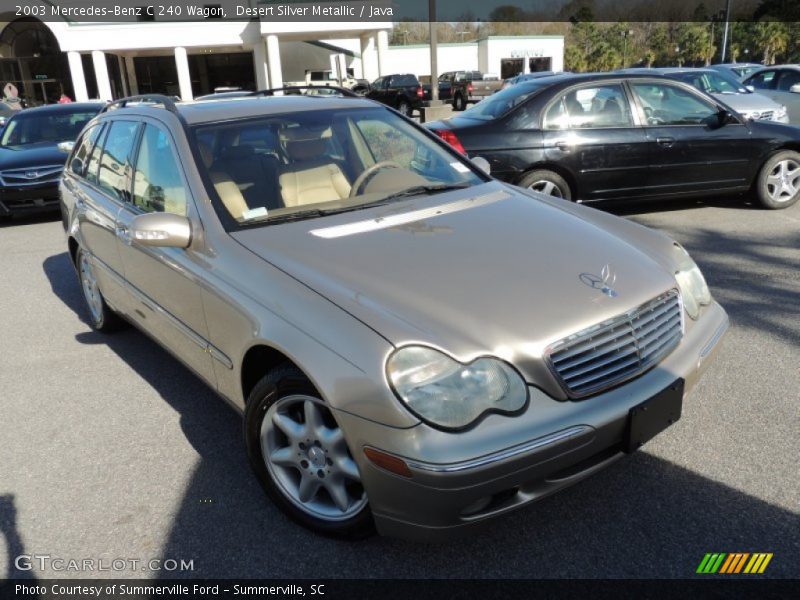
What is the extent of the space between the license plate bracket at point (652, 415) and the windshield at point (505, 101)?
5.12 m

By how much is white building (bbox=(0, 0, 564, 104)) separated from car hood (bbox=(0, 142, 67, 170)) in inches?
810

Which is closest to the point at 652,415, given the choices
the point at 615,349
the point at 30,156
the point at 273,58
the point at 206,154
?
the point at 615,349

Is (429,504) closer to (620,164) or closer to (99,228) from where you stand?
(99,228)

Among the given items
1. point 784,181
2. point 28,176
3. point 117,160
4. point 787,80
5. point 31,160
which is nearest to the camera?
point 117,160

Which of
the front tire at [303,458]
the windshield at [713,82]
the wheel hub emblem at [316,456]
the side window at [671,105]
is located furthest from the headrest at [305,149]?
the windshield at [713,82]

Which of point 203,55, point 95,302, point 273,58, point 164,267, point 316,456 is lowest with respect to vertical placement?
point 95,302

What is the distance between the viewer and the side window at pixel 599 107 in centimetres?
693

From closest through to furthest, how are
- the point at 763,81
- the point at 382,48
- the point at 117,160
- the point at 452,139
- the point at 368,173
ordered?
the point at 368,173 → the point at 117,160 → the point at 452,139 → the point at 763,81 → the point at 382,48

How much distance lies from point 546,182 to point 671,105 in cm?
171

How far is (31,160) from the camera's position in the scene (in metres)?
9.23

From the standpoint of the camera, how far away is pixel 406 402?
2055 mm

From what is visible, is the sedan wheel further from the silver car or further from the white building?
the white building

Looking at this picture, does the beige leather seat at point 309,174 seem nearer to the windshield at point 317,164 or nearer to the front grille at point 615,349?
the windshield at point 317,164

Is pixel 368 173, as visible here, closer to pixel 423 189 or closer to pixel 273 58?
pixel 423 189
